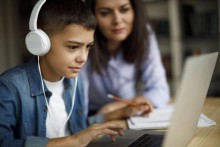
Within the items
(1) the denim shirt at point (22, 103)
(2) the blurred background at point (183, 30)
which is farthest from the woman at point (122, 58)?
(2) the blurred background at point (183, 30)

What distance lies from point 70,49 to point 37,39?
0.10 m

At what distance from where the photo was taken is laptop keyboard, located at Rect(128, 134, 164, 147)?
754mm

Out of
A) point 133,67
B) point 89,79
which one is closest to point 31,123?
point 89,79

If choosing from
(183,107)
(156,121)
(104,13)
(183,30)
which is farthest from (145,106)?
(183,30)

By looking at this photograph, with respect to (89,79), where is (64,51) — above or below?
above

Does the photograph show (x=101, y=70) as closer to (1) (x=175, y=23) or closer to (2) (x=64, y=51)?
(2) (x=64, y=51)

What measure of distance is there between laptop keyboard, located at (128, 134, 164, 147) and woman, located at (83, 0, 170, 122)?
1.72 feet

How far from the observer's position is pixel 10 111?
835mm

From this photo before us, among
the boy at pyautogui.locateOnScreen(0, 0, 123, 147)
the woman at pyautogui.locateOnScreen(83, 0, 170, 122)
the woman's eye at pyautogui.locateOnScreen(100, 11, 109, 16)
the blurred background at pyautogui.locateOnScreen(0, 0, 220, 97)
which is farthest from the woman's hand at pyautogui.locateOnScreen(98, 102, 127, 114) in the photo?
the blurred background at pyautogui.locateOnScreen(0, 0, 220, 97)

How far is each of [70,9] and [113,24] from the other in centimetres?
47

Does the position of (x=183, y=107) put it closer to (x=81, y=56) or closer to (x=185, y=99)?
(x=185, y=99)

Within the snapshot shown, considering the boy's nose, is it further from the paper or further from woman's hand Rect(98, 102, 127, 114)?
woman's hand Rect(98, 102, 127, 114)

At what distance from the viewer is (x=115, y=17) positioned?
53.3 inches

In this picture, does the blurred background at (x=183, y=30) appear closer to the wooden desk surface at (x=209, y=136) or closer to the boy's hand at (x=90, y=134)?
the wooden desk surface at (x=209, y=136)
